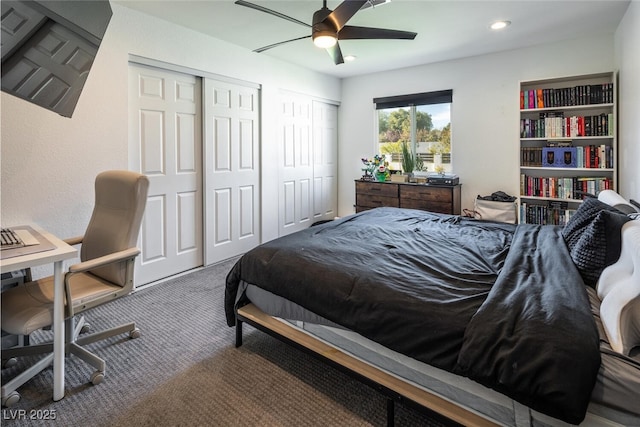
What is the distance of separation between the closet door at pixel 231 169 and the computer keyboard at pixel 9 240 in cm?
183

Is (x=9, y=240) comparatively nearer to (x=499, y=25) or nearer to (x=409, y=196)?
A: (x=409, y=196)

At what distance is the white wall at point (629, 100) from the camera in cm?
261

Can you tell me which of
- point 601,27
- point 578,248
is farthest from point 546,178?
point 578,248

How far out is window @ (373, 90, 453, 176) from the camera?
468 cm

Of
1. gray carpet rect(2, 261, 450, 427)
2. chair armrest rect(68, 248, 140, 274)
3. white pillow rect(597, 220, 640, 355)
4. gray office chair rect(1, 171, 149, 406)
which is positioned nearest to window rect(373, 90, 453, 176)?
white pillow rect(597, 220, 640, 355)

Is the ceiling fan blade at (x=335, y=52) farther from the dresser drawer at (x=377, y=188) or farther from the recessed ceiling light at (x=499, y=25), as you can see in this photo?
the dresser drawer at (x=377, y=188)

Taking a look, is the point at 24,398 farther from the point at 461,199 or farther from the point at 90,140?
the point at 461,199

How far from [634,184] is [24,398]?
428 cm

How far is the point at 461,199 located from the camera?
4.57 metres

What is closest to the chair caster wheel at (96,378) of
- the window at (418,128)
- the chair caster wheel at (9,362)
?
the chair caster wheel at (9,362)

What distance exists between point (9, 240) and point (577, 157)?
15.5 ft

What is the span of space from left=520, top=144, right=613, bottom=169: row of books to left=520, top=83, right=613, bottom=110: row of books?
45cm

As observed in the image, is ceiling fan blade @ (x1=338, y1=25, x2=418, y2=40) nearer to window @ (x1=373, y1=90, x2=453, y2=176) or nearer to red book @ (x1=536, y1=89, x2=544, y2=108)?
red book @ (x1=536, y1=89, x2=544, y2=108)

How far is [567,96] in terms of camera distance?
357 cm
